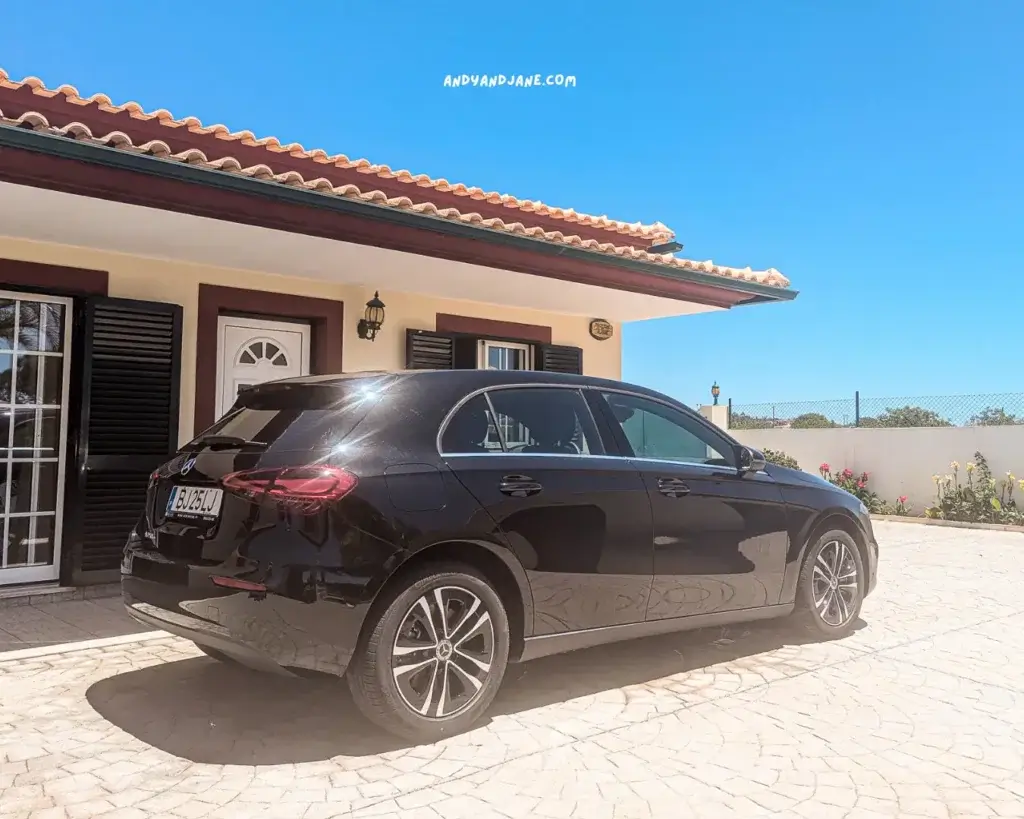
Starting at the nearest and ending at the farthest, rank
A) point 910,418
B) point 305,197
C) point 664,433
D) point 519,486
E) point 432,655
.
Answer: point 432,655 < point 519,486 < point 664,433 < point 305,197 < point 910,418

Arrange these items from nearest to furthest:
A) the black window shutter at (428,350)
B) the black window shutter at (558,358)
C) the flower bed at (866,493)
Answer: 1. the black window shutter at (428,350)
2. the black window shutter at (558,358)
3. the flower bed at (866,493)

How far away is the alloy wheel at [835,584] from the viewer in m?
5.04

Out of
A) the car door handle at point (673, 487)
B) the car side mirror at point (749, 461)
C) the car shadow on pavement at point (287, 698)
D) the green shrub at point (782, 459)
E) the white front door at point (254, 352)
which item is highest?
the white front door at point (254, 352)

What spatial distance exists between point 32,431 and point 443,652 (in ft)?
15.5

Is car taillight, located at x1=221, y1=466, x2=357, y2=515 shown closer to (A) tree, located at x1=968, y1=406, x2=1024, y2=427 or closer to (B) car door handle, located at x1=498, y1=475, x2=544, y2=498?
(B) car door handle, located at x1=498, y1=475, x2=544, y2=498

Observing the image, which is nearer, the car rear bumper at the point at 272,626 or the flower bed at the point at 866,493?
the car rear bumper at the point at 272,626

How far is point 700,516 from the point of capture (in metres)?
4.33

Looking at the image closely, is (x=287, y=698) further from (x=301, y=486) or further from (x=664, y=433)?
(x=664, y=433)

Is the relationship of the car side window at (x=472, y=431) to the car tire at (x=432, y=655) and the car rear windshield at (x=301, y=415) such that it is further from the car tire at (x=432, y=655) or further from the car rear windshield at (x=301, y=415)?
the car tire at (x=432, y=655)

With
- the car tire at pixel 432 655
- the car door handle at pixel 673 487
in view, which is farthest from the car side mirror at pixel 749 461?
the car tire at pixel 432 655

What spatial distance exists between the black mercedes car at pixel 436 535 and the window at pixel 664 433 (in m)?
0.02

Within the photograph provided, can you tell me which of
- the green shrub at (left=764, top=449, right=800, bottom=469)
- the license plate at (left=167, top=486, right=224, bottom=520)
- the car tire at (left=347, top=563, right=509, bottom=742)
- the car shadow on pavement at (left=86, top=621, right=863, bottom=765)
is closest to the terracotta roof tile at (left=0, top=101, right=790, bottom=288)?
the license plate at (left=167, top=486, right=224, bottom=520)

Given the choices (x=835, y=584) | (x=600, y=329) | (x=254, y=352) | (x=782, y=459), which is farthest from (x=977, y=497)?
(x=254, y=352)

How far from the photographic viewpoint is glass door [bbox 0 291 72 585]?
6250mm
